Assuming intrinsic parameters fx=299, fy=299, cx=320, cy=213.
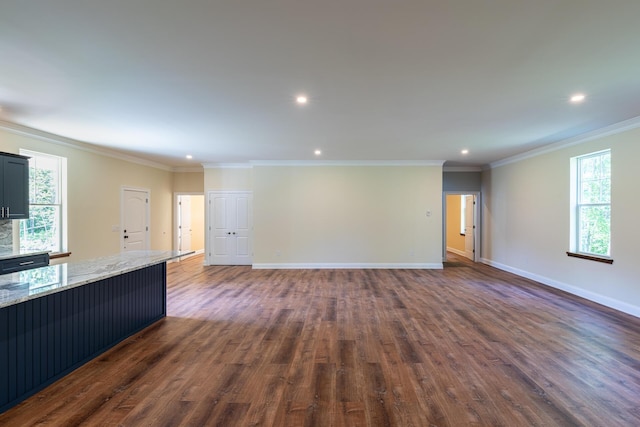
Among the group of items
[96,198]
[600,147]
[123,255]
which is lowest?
[123,255]

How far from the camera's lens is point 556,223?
5441 millimetres

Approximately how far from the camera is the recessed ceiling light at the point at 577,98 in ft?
10.4

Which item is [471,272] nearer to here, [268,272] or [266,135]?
[268,272]

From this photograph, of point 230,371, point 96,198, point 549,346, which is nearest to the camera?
point 230,371

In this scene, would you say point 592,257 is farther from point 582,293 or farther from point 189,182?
point 189,182

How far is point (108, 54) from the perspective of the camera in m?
2.33

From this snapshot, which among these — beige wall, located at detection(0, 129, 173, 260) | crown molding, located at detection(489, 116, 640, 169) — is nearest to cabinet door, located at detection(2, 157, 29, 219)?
beige wall, located at detection(0, 129, 173, 260)

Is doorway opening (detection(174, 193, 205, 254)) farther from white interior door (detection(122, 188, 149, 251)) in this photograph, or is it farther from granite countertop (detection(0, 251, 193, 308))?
granite countertop (detection(0, 251, 193, 308))

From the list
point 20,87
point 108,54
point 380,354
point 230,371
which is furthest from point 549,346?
point 20,87

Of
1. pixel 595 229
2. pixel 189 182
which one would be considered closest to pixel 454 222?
pixel 595 229

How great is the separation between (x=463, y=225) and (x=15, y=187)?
1045 cm

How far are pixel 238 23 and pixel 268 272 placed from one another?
5.65 meters

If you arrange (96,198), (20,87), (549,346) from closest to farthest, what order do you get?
(20,87) → (549,346) → (96,198)

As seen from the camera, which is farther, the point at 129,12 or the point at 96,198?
the point at 96,198
